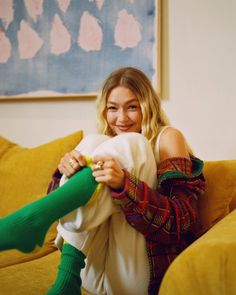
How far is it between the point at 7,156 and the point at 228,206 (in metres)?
1.10

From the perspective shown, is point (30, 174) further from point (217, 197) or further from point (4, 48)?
point (4, 48)

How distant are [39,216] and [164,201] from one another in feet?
1.11

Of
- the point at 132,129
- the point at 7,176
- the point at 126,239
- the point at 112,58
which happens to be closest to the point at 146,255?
the point at 126,239

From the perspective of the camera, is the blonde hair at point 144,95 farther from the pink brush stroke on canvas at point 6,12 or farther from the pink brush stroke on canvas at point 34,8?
the pink brush stroke on canvas at point 6,12

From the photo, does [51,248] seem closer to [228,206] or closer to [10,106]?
[228,206]

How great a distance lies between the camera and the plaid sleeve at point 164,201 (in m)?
0.91

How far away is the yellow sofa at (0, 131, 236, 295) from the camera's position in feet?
2.23

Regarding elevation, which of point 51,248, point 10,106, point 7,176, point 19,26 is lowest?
point 51,248

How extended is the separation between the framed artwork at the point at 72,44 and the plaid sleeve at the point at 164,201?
75 cm

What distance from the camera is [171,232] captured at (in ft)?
3.17

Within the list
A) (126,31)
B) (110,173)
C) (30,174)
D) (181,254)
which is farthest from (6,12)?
(181,254)

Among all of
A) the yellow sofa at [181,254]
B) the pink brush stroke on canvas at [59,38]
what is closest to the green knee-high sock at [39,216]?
the yellow sofa at [181,254]

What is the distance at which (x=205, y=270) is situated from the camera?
68 centimetres

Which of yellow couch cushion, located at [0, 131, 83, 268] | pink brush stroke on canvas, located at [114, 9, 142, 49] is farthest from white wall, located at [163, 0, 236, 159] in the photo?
yellow couch cushion, located at [0, 131, 83, 268]
